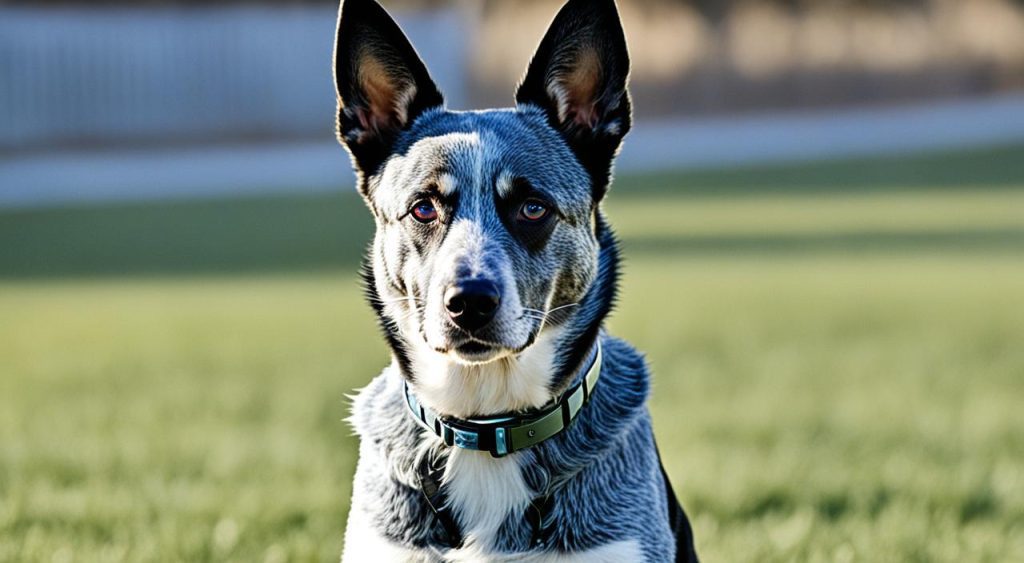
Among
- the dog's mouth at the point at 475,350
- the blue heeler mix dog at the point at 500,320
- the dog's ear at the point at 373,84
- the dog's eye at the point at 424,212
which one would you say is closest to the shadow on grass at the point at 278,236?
the dog's ear at the point at 373,84

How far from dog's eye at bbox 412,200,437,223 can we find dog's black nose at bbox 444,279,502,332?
372 mm

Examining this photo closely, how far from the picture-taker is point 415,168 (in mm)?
4059

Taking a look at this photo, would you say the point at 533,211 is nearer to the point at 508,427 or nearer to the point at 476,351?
the point at 476,351

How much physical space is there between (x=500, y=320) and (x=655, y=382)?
3106 millimetres

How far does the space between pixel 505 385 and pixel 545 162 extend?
2.17 feet

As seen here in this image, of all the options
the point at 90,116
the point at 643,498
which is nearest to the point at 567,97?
the point at 643,498

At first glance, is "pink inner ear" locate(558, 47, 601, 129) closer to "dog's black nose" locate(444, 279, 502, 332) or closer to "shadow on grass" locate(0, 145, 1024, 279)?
"dog's black nose" locate(444, 279, 502, 332)

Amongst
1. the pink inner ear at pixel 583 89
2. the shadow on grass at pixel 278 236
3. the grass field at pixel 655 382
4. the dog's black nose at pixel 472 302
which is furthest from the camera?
the shadow on grass at pixel 278 236

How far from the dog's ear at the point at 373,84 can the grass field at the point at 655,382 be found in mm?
1581

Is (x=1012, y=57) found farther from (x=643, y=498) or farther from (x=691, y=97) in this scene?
(x=643, y=498)

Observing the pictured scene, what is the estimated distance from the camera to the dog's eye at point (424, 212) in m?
3.98

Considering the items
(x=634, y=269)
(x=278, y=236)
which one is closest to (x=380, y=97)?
(x=634, y=269)

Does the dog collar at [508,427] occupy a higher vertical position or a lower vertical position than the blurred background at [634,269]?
higher

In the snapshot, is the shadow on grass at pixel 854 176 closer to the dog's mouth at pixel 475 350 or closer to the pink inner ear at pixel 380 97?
the pink inner ear at pixel 380 97
